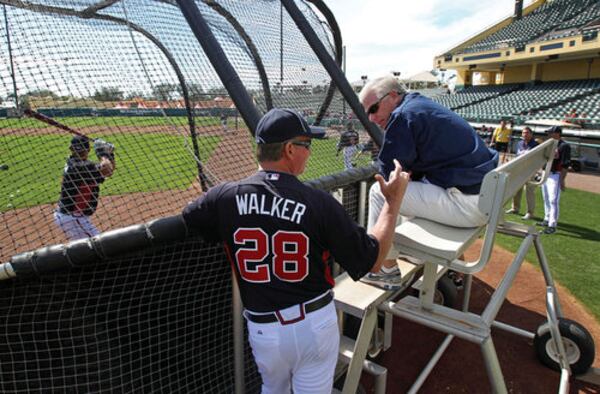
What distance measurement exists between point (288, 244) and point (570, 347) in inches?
107

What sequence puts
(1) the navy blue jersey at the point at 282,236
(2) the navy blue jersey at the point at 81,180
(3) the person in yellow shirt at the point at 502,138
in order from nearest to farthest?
(1) the navy blue jersey at the point at 282,236 < (2) the navy blue jersey at the point at 81,180 < (3) the person in yellow shirt at the point at 502,138

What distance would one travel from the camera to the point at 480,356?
3123 millimetres

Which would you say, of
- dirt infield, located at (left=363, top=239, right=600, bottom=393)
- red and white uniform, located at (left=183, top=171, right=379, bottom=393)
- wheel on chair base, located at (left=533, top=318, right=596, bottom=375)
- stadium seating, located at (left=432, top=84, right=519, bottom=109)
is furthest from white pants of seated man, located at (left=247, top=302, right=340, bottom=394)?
stadium seating, located at (left=432, top=84, right=519, bottom=109)

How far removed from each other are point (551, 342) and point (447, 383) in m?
0.87

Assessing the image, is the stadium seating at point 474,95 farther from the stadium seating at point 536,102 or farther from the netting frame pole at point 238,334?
the netting frame pole at point 238,334

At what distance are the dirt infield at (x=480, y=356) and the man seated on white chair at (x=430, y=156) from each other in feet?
4.46

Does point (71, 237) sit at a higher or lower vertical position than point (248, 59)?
lower

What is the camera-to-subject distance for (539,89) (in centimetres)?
2302

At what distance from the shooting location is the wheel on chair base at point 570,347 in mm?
2754

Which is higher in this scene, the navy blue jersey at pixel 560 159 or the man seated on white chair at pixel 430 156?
the man seated on white chair at pixel 430 156

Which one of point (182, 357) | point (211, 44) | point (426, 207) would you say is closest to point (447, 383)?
point (426, 207)

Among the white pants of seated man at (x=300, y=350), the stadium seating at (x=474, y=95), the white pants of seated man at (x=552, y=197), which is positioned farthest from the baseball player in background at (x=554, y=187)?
the stadium seating at (x=474, y=95)

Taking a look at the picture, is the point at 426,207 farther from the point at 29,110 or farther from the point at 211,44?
the point at 29,110

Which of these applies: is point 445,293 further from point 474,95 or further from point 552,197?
point 474,95
